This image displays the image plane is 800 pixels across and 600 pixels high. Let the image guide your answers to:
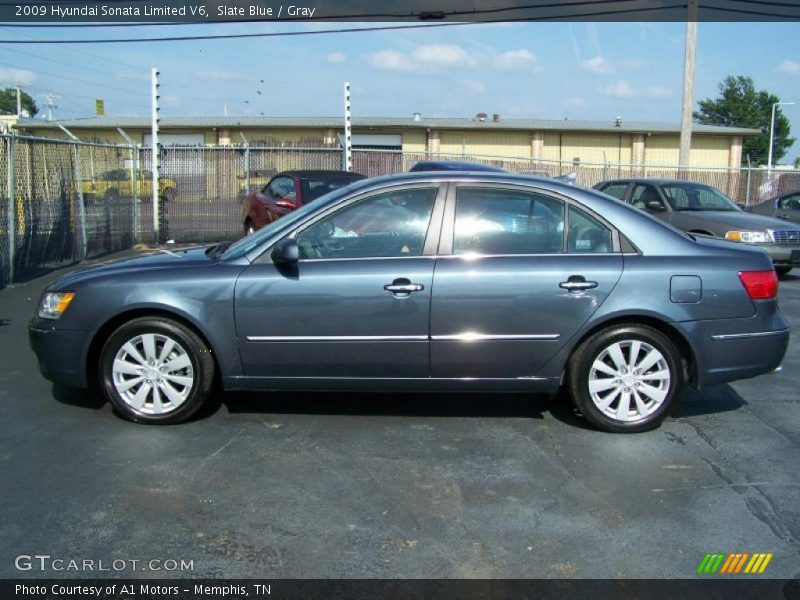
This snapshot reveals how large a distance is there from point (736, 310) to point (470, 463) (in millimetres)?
2008

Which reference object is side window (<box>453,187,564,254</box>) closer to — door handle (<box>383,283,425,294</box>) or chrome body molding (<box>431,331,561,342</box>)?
door handle (<box>383,283,425,294</box>)

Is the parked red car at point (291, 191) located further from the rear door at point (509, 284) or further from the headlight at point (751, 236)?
the rear door at point (509, 284)

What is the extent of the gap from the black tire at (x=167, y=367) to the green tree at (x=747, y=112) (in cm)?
8382

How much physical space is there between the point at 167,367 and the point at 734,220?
9.34m

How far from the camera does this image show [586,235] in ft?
16.3

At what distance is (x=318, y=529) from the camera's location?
3611 millimetres

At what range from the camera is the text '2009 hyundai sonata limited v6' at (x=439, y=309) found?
4758 mm

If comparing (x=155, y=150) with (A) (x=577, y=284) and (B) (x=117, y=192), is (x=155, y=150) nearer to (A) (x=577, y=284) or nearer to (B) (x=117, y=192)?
(B) (x=117, y=192)

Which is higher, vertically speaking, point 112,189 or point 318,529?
point 112,189

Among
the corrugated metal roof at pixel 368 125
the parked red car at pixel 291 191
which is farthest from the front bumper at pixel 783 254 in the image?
the corrugated metal roof at pixel 368 125

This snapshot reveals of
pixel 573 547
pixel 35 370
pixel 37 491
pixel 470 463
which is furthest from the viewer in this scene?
pixel 35 370

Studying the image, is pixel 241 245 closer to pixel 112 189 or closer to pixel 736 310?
pixel 736 310

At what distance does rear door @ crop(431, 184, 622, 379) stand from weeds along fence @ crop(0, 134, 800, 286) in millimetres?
7337

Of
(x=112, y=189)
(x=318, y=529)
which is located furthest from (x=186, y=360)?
(x=112, y=189)
